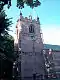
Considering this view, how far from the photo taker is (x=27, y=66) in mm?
51844

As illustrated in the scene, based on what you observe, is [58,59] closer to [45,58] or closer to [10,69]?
[45,58]

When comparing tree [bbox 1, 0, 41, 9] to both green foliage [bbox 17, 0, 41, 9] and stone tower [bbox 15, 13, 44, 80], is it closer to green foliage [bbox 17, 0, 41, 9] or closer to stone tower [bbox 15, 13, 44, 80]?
green foliage [bbox 17, 0, 41, 9]

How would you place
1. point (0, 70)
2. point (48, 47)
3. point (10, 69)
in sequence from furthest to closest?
1. point (48, 47)
2. point (10, 69)
3. point (0, 70)

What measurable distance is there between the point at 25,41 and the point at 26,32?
8.08ft

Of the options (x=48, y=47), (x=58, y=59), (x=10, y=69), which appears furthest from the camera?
(x=48, y=47)

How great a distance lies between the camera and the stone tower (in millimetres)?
51531

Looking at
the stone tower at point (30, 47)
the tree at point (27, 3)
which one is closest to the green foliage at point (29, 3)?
the tree at point (27, 3)

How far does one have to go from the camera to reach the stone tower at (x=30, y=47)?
51.5 meters

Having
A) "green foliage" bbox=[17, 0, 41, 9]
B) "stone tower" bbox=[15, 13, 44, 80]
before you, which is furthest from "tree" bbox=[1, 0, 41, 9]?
"stone tower" bbox=[15, 13, 44, 80]

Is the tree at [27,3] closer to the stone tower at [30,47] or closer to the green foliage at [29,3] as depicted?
the green foliage at [29,3]

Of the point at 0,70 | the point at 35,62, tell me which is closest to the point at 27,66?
the point at 35,62

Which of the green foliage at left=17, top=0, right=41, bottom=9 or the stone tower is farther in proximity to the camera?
the stone tower

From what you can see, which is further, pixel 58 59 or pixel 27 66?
pixel 58 59

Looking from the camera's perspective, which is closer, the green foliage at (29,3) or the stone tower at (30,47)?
the green foliage at (29,3)
